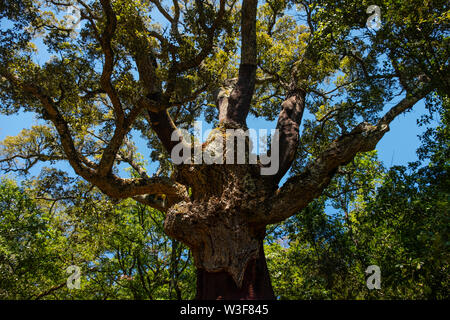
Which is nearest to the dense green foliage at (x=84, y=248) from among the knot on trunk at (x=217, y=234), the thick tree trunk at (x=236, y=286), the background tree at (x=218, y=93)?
the background tree at (x=218, y=93)

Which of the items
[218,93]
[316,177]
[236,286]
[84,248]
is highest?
[218,93]

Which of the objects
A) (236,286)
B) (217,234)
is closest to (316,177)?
(217,234)

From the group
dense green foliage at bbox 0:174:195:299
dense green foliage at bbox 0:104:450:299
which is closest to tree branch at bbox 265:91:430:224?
dense green foliage at bbox 0:104:450:299

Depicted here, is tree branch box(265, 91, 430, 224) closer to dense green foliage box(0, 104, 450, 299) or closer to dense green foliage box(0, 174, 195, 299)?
dense green foliage box(0, 104, 450, 299)

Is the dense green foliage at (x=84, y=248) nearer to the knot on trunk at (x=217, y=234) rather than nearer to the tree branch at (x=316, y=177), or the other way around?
the knot on trunk at (x=217, y=234)

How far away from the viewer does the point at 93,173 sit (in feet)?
21.8

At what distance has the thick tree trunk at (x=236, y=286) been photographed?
536 cm

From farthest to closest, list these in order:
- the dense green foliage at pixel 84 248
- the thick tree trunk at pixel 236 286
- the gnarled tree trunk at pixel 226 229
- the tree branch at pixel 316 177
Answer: the dense green foliage at pixel 84 248 → the tree branch at pixel 316 177 → the gnarled tree trunk at pixel 226 229 → the thick tree trunk at pixel 236 286

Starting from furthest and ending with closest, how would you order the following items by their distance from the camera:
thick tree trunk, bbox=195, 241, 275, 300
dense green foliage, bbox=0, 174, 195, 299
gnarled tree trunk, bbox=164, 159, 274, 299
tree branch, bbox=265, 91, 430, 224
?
dense green foliage, bbox=0, 174, 195, 299, tree branch, bbox=265, 91, 430, 224, gnarled tree trunk, bbox=164, 159, 274, 299, thick tree trunk, bbox=195, 241, 275, 300

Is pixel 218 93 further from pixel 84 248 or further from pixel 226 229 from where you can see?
pixel 84 248

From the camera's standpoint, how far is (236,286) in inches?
212

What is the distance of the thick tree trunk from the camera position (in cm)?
536

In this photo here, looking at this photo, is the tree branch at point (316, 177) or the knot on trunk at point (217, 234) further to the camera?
the tree branch at point (316, 177)
